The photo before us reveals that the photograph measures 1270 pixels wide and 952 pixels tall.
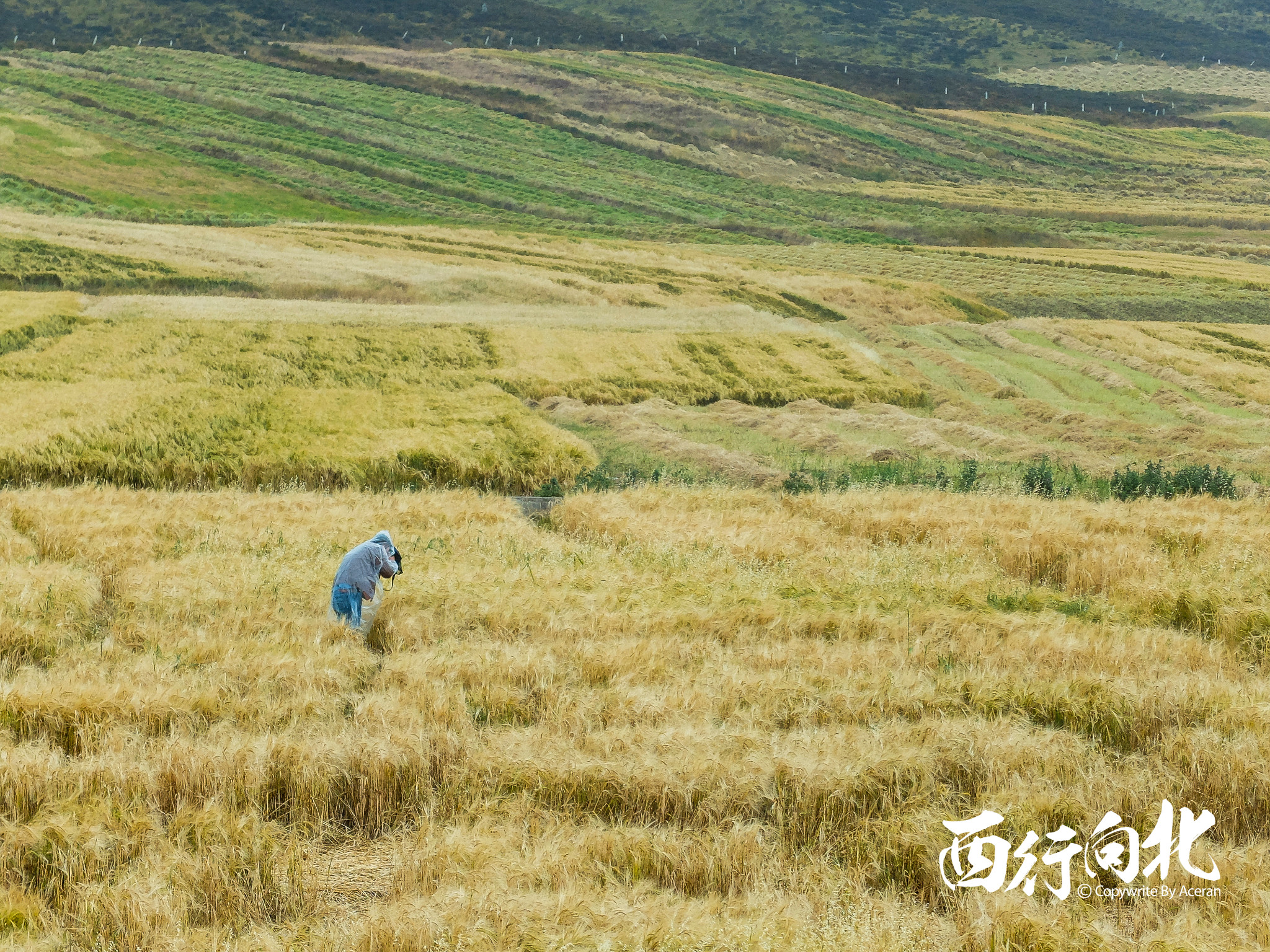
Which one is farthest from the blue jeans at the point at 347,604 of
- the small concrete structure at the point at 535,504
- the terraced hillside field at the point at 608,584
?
the small concrete structure at the point at 535,504

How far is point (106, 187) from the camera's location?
47906 millimetres

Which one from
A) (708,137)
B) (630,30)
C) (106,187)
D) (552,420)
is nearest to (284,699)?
(552,420)

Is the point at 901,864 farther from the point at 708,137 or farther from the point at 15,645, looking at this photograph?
the point at 708,137

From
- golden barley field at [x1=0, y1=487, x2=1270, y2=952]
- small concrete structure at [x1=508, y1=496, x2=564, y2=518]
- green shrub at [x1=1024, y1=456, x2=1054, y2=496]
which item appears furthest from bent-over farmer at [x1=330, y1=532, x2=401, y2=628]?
green shrub at [x1=1024, y1=456, x2=1054, y2=496]

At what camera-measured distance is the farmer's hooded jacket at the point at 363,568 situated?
342 inches

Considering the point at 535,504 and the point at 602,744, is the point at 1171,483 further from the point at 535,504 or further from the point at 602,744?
the point at 602,744

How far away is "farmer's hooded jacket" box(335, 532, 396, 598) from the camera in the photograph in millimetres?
8688

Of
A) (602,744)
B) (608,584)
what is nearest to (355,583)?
(608,584)

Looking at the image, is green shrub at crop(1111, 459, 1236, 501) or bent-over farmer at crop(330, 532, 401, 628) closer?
bent-over farmer at crop(330, 532, 401, 628)

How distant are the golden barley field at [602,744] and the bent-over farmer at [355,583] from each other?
10.9 inches

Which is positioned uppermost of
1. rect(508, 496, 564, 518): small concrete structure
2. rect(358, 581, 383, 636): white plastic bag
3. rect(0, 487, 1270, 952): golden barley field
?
rect(0, 487, 1270, 952): golden barley field

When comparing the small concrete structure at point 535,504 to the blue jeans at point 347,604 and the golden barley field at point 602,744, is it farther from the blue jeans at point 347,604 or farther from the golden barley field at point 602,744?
the blue jeans at point 347,604

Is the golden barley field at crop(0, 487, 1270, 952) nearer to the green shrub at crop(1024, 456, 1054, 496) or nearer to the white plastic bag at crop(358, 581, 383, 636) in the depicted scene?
the white plastic bag at crop(358, 581, 383, 636)

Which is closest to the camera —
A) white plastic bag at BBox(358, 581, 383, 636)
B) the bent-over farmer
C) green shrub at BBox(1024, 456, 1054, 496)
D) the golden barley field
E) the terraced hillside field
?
the golden barley field
